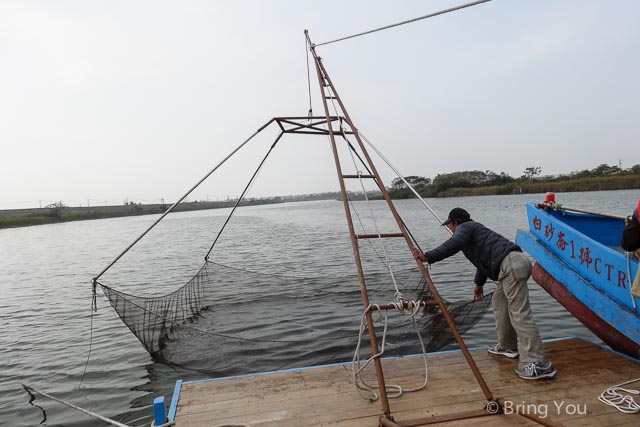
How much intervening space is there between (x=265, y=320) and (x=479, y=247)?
527 cm

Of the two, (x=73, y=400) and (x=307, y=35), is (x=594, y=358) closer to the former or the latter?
(x=307, y=35)

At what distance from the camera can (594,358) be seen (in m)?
4.33

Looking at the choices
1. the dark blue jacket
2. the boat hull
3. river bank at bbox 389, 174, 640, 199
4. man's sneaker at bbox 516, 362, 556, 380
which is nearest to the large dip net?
the dark blue jacket

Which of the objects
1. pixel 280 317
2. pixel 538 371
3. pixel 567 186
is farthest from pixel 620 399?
pixel 567 186

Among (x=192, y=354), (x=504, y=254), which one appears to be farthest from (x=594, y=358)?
(x=192, y=354)

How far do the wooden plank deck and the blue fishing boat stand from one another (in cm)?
66

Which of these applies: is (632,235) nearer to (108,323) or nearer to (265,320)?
(265,320)

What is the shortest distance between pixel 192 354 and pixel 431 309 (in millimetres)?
3998

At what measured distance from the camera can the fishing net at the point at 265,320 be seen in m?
5.86

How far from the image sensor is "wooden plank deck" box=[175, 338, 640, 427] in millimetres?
3328

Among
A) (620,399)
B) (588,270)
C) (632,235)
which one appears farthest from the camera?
(588,270)

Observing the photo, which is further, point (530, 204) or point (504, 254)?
point (530, 204)

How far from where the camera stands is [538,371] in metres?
3.91

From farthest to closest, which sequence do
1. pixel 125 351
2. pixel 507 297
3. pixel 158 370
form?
pixel 125 351 < pixel 158 370 < pixel 507 297
